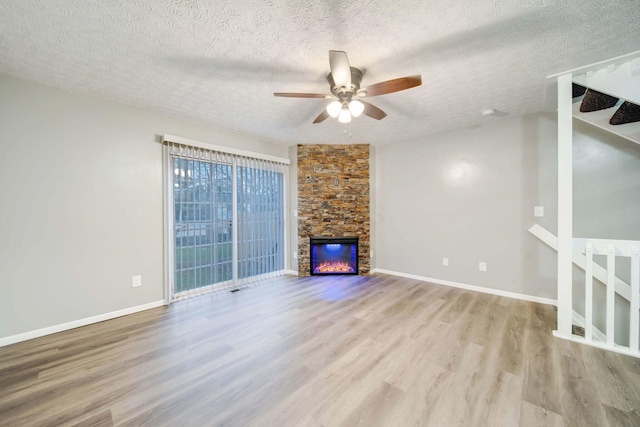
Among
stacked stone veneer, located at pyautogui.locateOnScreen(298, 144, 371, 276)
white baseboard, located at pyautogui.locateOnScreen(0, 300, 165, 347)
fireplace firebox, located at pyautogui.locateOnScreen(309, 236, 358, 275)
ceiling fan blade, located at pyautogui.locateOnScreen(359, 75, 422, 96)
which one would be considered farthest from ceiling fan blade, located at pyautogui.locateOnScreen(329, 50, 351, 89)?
white baseboard, located at pyautogui.locateOnScreen(0, 300, 165, 347)

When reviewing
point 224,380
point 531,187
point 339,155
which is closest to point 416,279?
point 531,187

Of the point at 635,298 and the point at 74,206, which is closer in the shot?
the point at 635,298

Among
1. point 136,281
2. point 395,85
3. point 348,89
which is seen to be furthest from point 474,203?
point 136,281

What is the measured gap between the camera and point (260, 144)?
14.0 feet

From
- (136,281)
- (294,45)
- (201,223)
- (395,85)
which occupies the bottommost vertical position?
(136,281)

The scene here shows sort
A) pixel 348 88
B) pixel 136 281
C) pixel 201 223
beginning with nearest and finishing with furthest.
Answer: pixel 348 88, pixel 136 281, pixel 201 223

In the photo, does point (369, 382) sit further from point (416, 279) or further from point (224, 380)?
point (416, 279)

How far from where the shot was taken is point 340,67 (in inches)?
68.0

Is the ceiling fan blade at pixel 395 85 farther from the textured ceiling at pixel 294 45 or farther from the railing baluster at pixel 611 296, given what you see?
the railing baluster at pixel 611 296

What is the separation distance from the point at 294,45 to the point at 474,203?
3337 millimetres

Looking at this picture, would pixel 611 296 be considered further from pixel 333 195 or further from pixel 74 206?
pixel 74 206

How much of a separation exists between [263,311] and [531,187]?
384cm

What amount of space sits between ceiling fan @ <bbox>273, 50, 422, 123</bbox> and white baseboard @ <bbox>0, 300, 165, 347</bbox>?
9.80 ft

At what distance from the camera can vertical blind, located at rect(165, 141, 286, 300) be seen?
3348 mm
